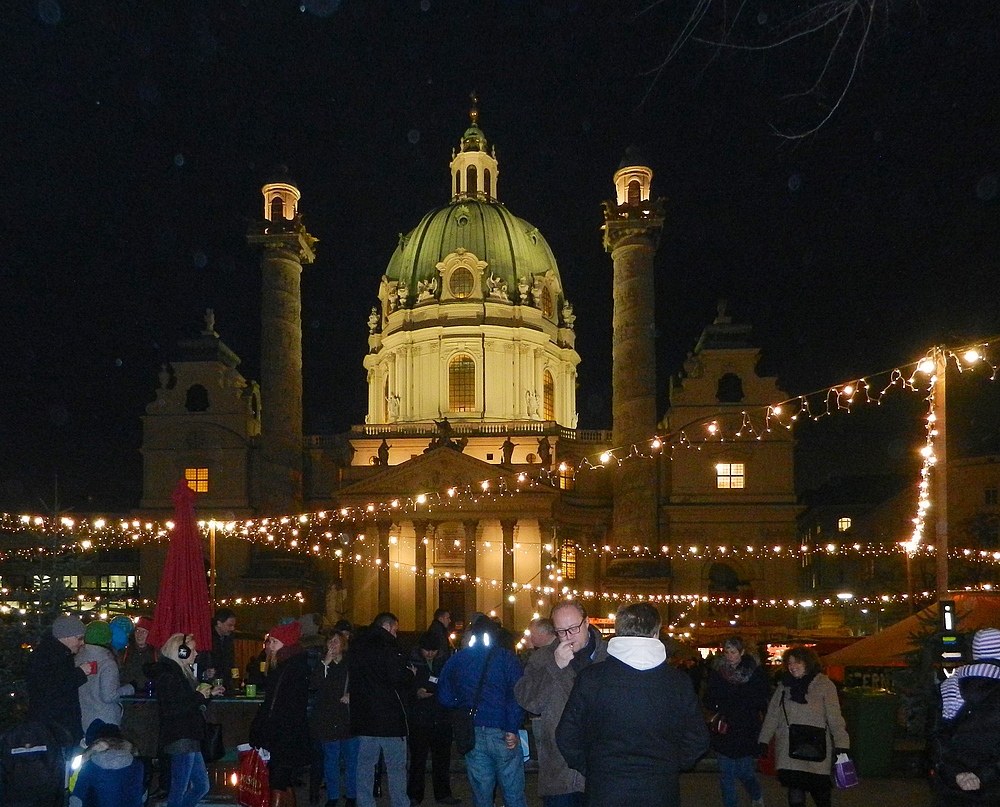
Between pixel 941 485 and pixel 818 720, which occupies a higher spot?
pixel 941 485

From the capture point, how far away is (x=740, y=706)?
12062mm

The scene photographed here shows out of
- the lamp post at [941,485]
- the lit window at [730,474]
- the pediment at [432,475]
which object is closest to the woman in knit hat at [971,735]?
the lamp post at [941,485]

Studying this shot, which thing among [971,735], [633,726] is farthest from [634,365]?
[633,726]

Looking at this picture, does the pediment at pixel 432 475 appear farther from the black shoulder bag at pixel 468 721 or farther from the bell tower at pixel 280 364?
the black shoulder bag at pixel 468 721

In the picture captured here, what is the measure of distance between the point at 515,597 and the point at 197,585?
42081 mm

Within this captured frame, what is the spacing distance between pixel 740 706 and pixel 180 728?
578 centimetres

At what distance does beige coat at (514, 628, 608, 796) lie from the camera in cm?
916

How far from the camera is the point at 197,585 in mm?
16062

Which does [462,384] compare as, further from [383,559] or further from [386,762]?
[386,762]

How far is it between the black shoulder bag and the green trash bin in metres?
7.45

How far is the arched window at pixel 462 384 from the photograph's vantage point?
7162 centimetres

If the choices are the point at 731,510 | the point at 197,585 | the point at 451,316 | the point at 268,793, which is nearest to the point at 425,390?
the point at 451,316

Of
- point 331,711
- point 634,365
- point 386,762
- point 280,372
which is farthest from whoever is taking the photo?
point 280,372

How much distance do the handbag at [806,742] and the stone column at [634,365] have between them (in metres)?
41.5
